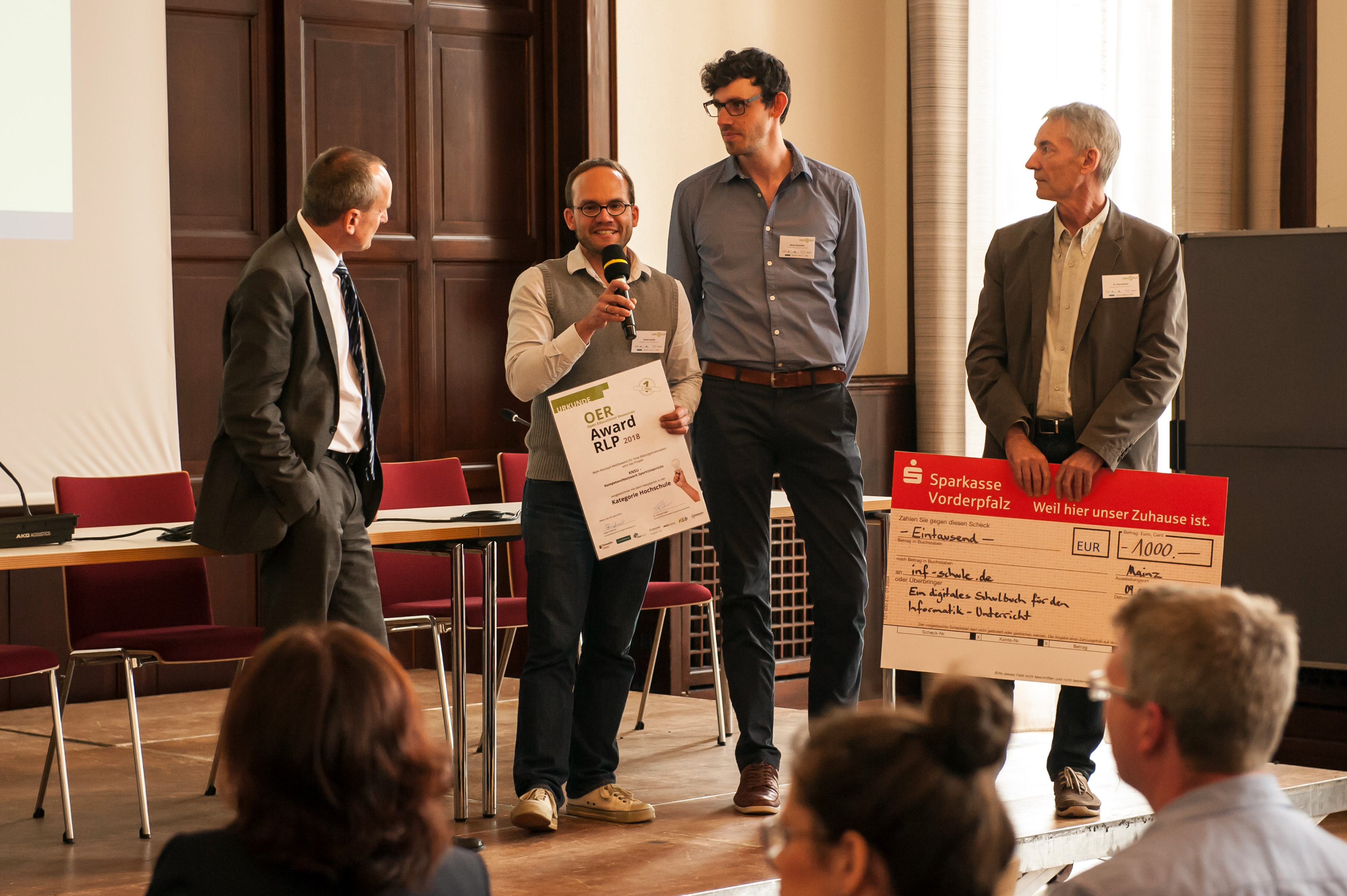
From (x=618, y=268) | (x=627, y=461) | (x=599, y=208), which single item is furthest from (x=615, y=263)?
(x=627, y=461)

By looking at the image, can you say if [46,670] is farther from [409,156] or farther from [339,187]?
[409,156]

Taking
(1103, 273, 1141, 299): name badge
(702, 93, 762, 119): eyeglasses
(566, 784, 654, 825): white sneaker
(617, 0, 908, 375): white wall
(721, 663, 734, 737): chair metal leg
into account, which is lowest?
(721, 663, 734, 737): chair metal leg

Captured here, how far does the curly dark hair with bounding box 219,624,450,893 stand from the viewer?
1248 millimetres

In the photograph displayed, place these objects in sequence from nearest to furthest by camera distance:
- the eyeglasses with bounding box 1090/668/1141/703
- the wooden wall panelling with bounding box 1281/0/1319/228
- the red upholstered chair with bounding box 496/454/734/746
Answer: the eyeglasses with bounding box 1090/668/1141/703 < the red upholstered chair with bounding box 496/454/734/746 < the wooden wall panelling with bounding box 1281/0/1319/228

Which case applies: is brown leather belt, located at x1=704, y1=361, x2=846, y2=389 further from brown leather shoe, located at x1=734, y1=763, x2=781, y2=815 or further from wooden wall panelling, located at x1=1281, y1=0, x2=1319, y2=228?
wooden wall panelling, located at x1=1281, y1=0, x2=1319, y2=228

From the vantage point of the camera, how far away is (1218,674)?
1.41 meters

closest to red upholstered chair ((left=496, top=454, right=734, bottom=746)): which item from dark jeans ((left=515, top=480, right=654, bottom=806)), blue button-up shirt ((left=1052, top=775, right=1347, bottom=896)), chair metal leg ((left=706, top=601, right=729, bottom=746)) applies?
chair metal leg ((left=706, top=601, right=729, bottom=746))

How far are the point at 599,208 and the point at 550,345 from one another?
332 millimetres

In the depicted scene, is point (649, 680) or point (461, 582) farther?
point (649, 680)

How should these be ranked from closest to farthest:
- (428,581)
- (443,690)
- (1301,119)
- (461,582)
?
(461,582) < (443,690) < (428,581) < (1301,119)

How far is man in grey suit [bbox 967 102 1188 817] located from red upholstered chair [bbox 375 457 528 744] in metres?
1.51

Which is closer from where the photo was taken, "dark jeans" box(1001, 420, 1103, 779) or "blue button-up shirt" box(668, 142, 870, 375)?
"dark jeans" box(1001, 420, 1103, 779)

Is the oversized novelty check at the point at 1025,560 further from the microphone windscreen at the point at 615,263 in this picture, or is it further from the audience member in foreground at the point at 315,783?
the audience member in foreground at the point at 315,783

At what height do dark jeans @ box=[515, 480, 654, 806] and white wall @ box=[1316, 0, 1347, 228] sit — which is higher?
white wall @ box=[1316, 0, 1347, 228]
